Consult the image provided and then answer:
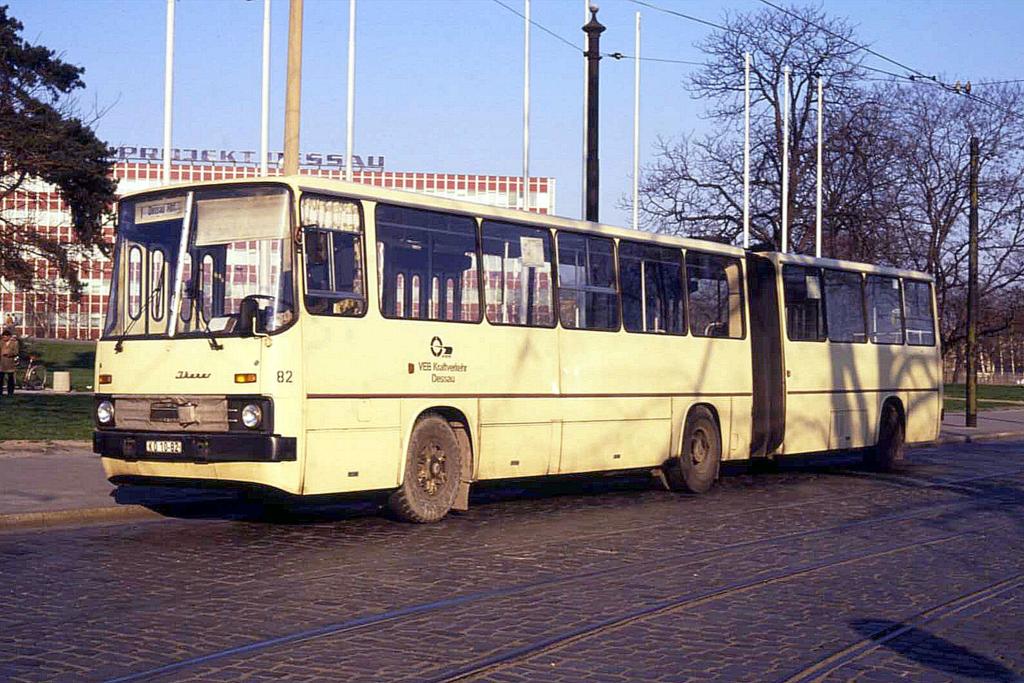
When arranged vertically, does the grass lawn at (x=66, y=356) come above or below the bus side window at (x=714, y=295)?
above

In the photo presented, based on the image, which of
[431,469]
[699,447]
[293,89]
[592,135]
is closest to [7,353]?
[592,135]

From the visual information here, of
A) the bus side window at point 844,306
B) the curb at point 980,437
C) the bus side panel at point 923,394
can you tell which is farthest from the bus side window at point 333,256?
the curb at point 980,437

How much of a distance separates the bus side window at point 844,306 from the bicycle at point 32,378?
32196 millimetres

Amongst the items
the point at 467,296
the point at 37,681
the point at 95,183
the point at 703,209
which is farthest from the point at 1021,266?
the point at 37,681

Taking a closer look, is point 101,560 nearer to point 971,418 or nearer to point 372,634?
point 372,634

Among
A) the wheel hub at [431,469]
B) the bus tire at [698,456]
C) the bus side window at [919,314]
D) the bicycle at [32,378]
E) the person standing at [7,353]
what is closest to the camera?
the wheel hub at [431,469]

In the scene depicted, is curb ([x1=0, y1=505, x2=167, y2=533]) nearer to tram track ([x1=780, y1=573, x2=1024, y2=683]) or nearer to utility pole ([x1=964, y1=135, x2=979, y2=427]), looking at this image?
tram track ([x1=780, y1=573, x2=1024, y2=683])

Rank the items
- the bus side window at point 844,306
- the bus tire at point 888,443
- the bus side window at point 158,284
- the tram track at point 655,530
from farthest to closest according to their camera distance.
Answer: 1. the bus tire at point 888,443
2. the bus side window at point 844,306
3. the bus side window at point 158,284
4. the tram track at point 655,530

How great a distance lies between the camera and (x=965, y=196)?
56500 millimetres

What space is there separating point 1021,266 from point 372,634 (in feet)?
174

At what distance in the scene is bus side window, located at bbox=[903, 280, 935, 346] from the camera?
958 inches

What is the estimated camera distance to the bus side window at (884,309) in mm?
23109

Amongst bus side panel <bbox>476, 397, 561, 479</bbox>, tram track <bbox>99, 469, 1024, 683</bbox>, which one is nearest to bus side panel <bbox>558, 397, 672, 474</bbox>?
bus side panel <bbox>476, 397, 561, 479</bbox>

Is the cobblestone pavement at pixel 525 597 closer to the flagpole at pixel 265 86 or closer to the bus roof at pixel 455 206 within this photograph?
the bus roof at pixel 455 206
